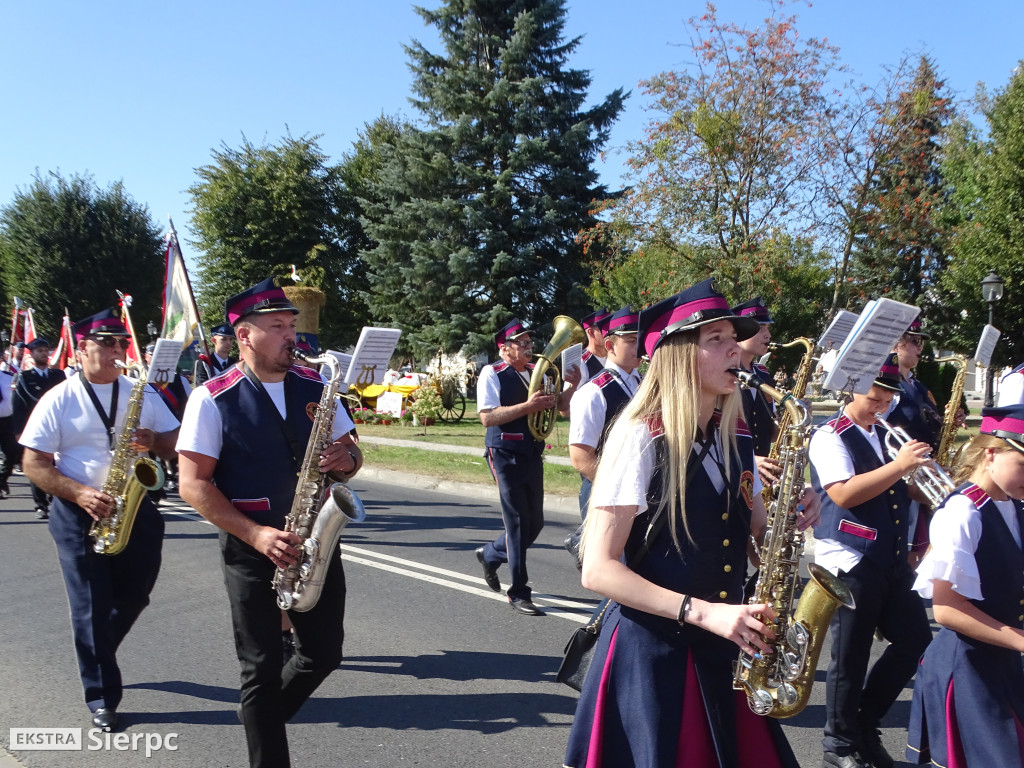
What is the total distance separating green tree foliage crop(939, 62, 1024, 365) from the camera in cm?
2220

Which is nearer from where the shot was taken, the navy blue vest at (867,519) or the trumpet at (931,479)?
the navy blue vest at (867,519)

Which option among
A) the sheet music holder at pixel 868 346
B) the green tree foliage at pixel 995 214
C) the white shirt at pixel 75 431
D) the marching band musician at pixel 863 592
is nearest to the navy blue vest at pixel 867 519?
the marching band musician at pixel 863 592

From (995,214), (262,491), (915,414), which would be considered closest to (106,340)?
(262,491)

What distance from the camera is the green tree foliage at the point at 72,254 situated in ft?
142

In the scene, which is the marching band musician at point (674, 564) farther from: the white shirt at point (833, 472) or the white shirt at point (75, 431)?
the white shirt at point (75, 431)

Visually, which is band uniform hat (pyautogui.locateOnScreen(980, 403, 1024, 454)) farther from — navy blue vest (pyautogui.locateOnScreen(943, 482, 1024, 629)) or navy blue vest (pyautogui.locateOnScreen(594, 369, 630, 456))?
navy blue vest (pyautogui.locateOnScreen(594, 369, 630, 456))

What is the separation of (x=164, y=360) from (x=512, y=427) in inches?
181

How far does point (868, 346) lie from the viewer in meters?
4.39

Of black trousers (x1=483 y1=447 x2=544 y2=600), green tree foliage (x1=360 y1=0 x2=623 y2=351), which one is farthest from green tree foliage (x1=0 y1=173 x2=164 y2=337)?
black trousers (x1=483 y1=447 x2=544 y2=600)

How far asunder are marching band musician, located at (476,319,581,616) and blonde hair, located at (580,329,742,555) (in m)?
4.00

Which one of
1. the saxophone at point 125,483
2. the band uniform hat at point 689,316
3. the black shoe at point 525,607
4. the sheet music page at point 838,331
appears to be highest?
the sheet music page at point 838,331

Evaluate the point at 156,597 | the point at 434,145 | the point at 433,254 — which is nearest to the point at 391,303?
the point at 433,254

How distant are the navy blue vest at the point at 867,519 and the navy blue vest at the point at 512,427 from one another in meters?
2.91

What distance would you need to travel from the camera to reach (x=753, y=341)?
19.8ft
